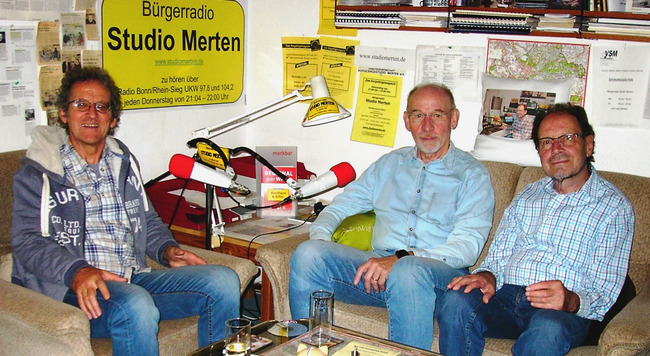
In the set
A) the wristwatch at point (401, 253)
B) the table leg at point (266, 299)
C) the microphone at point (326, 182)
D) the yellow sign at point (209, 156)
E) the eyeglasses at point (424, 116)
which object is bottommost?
A: the table leg at point (266, 299)

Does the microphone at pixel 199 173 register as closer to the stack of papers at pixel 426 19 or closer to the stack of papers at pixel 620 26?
the stack of papers at pixel 426 19

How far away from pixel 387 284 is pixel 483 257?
1.84ft

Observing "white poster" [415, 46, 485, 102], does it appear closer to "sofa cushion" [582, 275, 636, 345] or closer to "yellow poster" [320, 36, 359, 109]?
"yellow poster" [320, 36, 359, 109]

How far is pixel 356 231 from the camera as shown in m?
2.65

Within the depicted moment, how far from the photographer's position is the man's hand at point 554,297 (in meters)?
2.08

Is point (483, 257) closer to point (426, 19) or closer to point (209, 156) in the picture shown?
point (426, 19)

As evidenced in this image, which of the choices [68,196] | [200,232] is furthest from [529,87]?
[68,196]

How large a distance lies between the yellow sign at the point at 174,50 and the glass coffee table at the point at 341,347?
4.88 ft

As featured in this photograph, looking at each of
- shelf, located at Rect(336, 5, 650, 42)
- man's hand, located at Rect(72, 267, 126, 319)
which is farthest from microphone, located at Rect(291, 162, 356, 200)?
man's hand, located at Rect(72, 267, 126, 319)

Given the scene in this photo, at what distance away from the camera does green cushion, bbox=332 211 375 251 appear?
263 centimetres

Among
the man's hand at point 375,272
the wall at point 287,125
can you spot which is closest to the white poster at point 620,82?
the wall at point 287,125

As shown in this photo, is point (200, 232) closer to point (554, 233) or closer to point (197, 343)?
point (197, 343)

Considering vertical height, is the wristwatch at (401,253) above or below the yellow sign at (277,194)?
below

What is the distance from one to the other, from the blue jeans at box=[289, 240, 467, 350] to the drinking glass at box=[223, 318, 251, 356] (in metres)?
0.63
